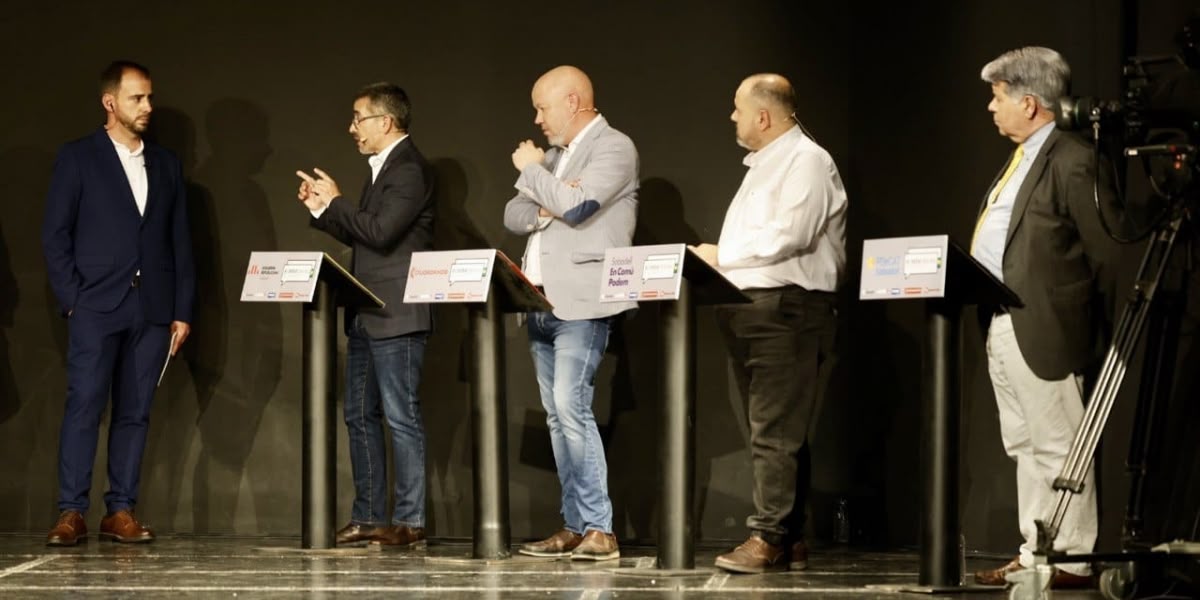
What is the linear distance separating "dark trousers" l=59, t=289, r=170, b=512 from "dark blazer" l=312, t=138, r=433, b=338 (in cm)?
82

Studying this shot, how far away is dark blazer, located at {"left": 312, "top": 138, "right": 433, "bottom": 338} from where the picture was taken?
5.57 m

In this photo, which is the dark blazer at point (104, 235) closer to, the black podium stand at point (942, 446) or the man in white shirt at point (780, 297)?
the man in white shirt at point (780, 297)

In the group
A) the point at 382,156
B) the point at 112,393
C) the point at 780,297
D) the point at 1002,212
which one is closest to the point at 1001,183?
the point at 1002,212

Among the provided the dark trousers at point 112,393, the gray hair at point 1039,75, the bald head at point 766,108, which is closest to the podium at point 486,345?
the bald head at point 766,108

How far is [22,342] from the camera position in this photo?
6.33m

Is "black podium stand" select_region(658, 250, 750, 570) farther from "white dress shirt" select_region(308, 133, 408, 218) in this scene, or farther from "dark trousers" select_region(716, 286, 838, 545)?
"white dress shirt" select_region(308, 133, 408, 218)

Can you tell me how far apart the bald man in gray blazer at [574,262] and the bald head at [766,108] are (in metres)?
0.49

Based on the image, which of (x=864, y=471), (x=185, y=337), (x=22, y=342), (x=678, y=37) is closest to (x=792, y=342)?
(x=864, y=471)

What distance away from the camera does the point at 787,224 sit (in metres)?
4.77

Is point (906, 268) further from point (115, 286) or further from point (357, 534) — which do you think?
point (115, 286)

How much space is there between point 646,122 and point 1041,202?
7.10 ft

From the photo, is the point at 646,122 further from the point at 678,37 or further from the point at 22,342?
the point at 22,342

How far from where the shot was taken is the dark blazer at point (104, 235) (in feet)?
18.8

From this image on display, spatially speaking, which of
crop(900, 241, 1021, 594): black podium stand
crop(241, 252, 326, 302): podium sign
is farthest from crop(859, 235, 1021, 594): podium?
crop(241, 252, 326, 302): podium sign
